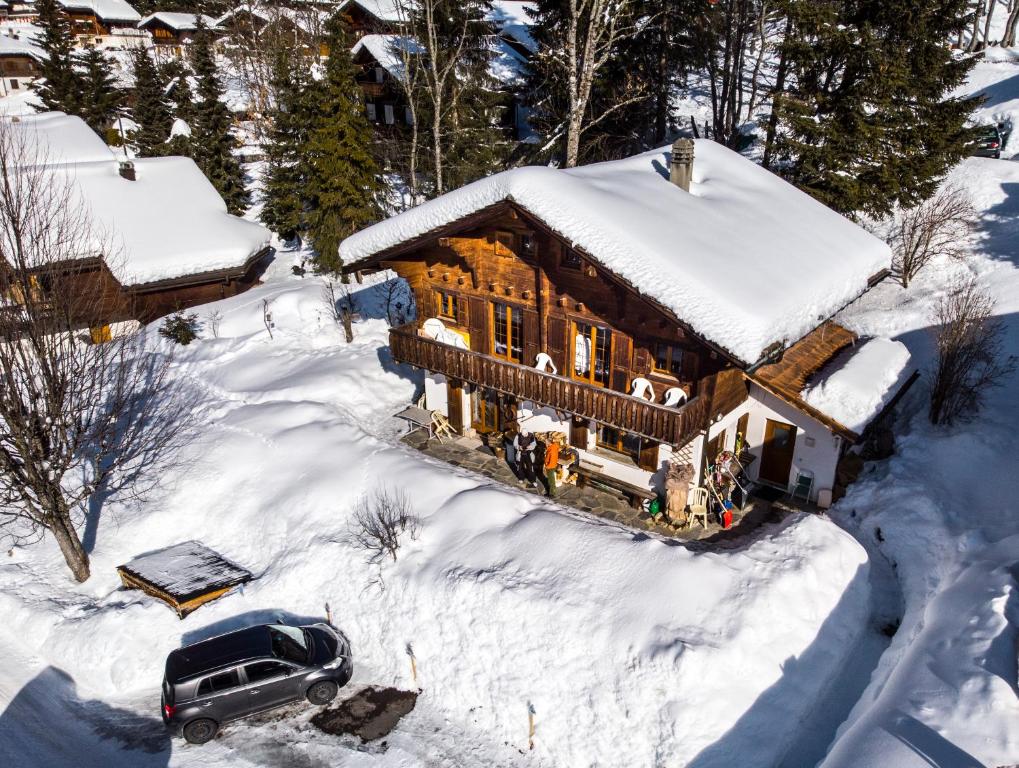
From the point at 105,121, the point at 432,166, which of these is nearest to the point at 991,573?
the point at 432,166

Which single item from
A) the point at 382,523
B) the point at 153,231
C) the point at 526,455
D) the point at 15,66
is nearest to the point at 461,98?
the point at 153,231

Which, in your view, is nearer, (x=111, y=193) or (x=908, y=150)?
(x=908, y=150)

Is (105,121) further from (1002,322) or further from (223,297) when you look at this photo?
(1002,322)

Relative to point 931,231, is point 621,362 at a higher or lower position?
lower

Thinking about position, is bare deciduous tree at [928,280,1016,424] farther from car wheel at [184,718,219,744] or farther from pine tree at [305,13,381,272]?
pine tree at [305,13,381,272]

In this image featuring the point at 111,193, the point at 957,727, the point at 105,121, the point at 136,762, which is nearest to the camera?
the point at 957,727

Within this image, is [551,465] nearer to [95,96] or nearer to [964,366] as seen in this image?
[964,366]
